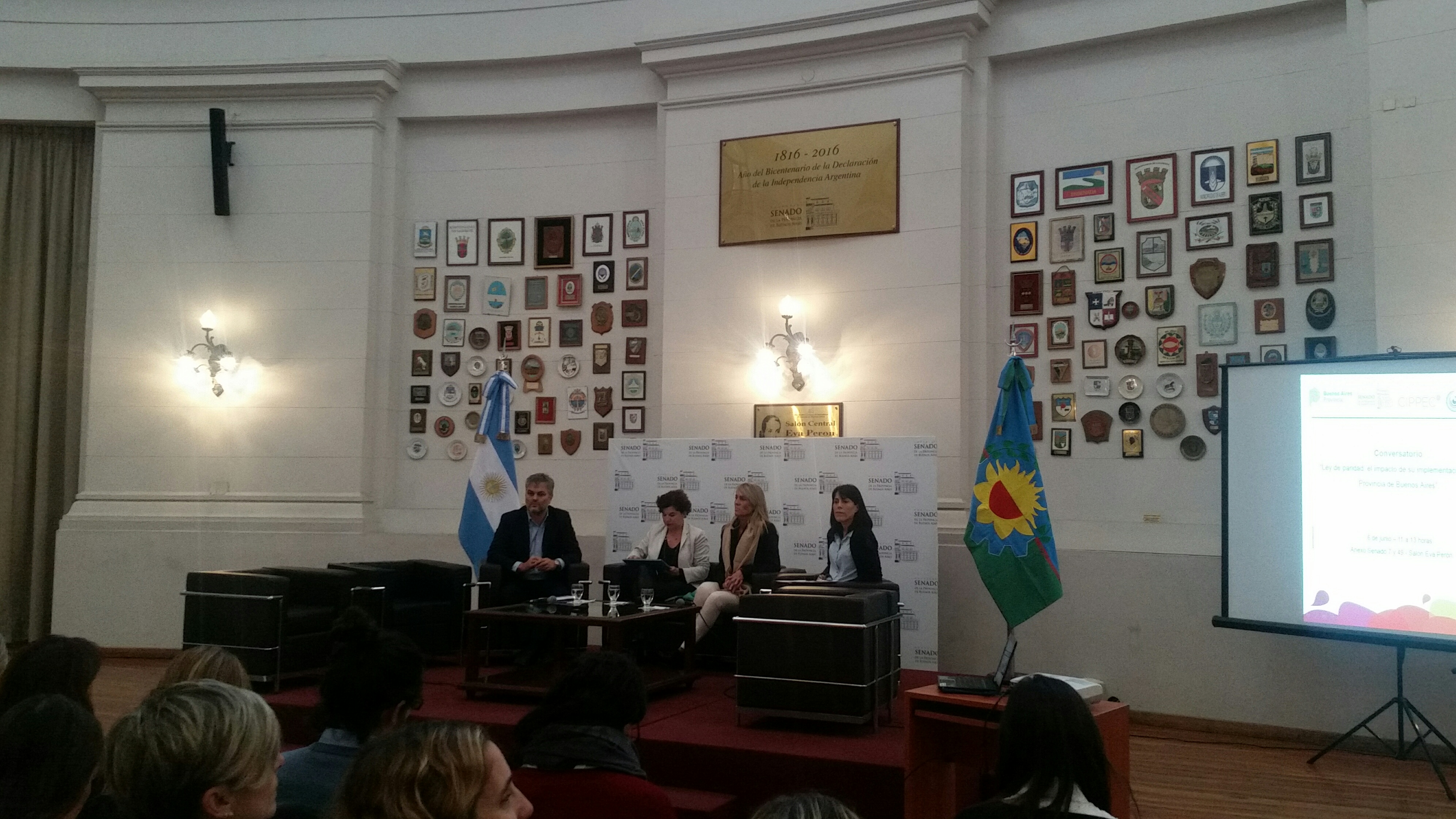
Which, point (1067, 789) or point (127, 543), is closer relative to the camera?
point (1067, 789)

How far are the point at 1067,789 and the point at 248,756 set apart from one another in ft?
5.04

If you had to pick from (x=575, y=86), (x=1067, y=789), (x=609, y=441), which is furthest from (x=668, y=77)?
(x=1067, y=789)

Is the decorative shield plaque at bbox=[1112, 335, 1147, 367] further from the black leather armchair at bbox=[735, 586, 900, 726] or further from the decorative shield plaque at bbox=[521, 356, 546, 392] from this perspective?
the decorative shield plaque at bbox=[521, 356, 546, 392]

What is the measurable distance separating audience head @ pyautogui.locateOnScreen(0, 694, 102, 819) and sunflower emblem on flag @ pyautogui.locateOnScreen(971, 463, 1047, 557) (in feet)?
12.6

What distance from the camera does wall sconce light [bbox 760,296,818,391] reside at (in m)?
7.52

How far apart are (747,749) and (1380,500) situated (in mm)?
3209

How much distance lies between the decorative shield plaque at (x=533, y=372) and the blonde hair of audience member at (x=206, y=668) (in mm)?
5664

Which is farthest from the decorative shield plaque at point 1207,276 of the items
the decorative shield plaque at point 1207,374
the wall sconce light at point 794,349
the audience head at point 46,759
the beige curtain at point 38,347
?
the beige curtain at point 38,347

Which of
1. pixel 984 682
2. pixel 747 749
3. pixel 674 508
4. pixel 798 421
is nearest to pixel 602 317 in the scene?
pixel 798 421

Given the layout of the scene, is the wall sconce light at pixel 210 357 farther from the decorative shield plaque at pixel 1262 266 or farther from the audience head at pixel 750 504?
the decorative shield plaque at pixel 1262 266

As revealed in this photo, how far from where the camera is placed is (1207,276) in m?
6.58

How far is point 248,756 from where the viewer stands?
1820mm

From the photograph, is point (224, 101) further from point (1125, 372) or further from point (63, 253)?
point (1125, 372)

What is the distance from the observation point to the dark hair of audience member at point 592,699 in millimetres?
2666
